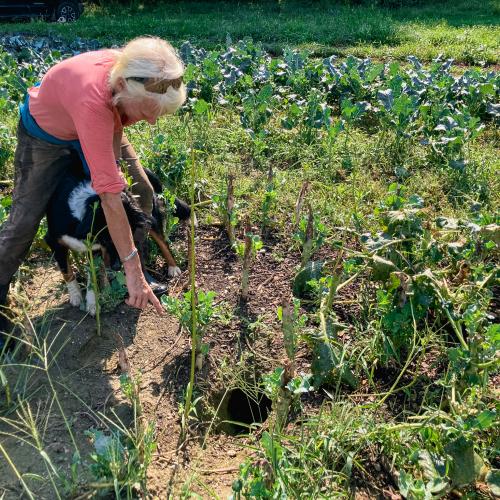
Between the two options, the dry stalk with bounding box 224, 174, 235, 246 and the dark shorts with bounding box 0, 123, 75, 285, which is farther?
the dry stalk with bounding box 224, 174, 235, 246

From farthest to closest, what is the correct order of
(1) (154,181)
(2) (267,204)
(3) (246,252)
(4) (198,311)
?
1. (2) (267,204)
2. (1) (154,181)
3. (3) (246,252)
4. (4) (198,311)

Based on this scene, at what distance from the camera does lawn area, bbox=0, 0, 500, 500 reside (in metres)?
2.51

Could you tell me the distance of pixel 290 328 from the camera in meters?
2.71

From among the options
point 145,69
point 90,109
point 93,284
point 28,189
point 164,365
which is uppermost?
point 145,69

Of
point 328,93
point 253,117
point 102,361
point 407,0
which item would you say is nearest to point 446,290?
point 102,361

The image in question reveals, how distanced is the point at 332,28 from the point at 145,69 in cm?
813

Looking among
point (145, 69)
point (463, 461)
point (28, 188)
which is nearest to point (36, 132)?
point (28, 188)

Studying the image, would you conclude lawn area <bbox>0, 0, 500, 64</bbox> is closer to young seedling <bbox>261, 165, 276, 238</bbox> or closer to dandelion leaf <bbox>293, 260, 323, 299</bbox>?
young seedling <bbox>261, 165, 276, 238</bbox>

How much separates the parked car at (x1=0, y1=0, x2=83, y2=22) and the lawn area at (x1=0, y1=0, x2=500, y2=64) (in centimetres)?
66

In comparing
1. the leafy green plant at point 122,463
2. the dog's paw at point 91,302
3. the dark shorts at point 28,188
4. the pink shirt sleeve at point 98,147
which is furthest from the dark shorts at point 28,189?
the leafy green plant at point 122,463

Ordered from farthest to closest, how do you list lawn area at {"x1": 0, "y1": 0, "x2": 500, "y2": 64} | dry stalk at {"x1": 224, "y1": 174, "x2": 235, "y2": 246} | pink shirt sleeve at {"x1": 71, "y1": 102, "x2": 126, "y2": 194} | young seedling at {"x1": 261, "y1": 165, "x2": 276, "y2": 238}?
lawn area at {"x1": 0, "y1": 0, "x2": 500, "y2": 64}
young seedling at {"x1": 261, "y1": 165, "x2": 276, "y2": 238}
dry stalk at {"x1": 224, "y1": 174, "x2": 235, "y2": 246}
pink shirt sleeve at {"x1": 71, "y1": 102, "x2": 126, "y2": 194}

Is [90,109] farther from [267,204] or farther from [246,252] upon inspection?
[267,204]

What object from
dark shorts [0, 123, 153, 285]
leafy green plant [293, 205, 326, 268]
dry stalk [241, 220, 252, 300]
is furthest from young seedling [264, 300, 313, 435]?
dark shorts [0, 123, 153, 285]

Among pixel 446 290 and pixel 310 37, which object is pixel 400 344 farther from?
pixel 310 37
